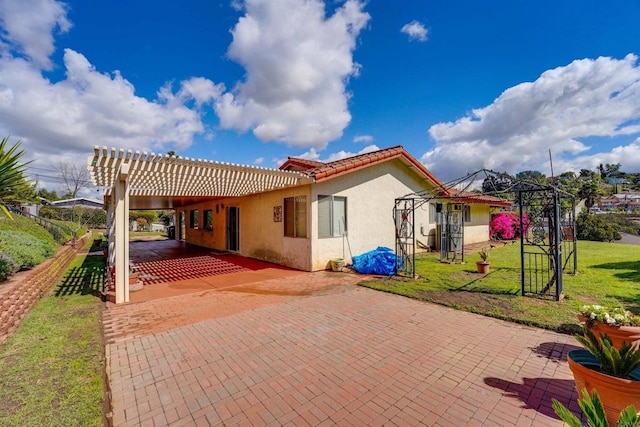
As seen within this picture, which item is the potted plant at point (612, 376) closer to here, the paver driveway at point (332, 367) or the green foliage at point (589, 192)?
the paver driveway at point (332, 367)

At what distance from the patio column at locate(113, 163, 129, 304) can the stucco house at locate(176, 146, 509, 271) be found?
16.7 feet

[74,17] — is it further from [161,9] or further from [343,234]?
[343,234]

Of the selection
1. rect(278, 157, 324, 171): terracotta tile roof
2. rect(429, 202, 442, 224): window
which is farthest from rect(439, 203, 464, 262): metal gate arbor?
rect(278, 157, 324, 171): terracotta tile roof

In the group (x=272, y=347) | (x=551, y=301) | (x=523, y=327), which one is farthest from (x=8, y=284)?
(x=551, y=301)

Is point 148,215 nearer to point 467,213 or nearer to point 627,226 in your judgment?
point 467,213

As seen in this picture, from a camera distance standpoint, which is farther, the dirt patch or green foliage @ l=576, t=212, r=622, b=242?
green foliage @ l=576, t=212, r=622, b=242

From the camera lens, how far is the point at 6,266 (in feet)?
20.8

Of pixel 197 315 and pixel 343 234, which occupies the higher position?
pixel 343 234

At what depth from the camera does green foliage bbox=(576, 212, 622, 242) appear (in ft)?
61.6

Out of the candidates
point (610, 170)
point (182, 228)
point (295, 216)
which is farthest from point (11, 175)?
point (610, 170)

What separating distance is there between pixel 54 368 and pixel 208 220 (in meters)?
15.9

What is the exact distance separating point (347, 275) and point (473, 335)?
205 inches

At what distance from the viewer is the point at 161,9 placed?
8820 mm

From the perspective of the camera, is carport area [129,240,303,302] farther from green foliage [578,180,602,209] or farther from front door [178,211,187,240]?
green foliage [578,180,602,209]
